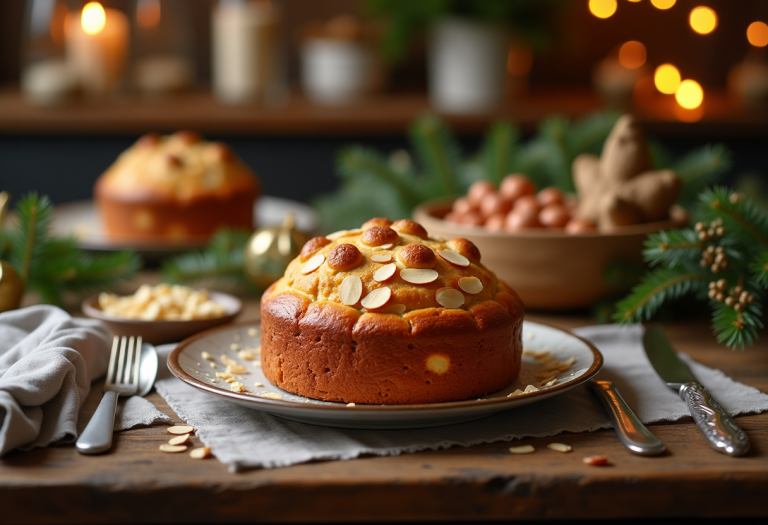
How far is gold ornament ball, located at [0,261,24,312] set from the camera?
46.1 inches

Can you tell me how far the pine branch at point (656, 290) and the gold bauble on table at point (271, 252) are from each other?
1.85 feet

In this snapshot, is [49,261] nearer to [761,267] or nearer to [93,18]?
[761,267]

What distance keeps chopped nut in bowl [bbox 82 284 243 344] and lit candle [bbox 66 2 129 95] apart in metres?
2.25

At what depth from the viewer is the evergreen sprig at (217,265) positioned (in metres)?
1.50

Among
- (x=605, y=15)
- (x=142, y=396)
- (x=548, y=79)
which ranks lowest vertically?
(x=142, y=396)

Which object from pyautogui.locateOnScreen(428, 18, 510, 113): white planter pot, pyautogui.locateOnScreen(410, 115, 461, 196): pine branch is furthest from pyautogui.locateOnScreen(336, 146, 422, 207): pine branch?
pyautogui.locateOnScreen(428, 18, 510, 113): white planter pot

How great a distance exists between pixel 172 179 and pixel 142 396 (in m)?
0.82

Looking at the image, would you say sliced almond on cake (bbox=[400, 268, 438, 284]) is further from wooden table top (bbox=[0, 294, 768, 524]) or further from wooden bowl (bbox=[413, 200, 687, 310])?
wooden bowl (bbox=[413, 200, 687, 310])

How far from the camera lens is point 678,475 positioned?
0.78 metres

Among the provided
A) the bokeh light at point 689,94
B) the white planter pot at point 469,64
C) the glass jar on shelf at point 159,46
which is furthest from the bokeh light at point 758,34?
the glass jar on shelf at point 159,46

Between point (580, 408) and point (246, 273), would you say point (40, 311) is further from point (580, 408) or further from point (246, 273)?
point (580, 408)

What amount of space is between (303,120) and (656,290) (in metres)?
2.00

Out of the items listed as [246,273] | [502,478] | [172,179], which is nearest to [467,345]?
[502,478]

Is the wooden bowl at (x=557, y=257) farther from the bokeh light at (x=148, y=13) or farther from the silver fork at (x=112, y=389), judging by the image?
the bokeh light at (x=148, y=13)
